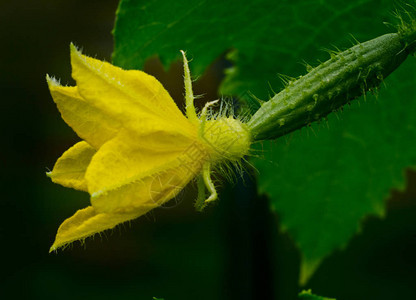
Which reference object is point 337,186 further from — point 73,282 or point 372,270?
point 73,282

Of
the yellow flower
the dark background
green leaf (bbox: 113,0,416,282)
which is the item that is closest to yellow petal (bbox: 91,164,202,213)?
the yellow flower

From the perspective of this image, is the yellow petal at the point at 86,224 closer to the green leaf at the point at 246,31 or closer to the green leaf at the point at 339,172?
the green leaf at the point at 246,31

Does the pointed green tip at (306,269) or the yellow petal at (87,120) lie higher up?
the yellow petal at (87,120)

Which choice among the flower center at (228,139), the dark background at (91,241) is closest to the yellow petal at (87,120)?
the flower center at (228,139)

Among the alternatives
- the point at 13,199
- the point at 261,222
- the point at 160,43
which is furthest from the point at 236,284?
the point at 13,199

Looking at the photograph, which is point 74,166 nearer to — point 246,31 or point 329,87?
point 329,87

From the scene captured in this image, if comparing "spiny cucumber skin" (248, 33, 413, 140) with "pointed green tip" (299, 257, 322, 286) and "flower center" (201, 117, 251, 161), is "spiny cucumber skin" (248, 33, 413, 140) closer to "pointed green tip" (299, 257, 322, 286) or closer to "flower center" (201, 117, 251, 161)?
"flower center" (201, 117, 251, 161)
